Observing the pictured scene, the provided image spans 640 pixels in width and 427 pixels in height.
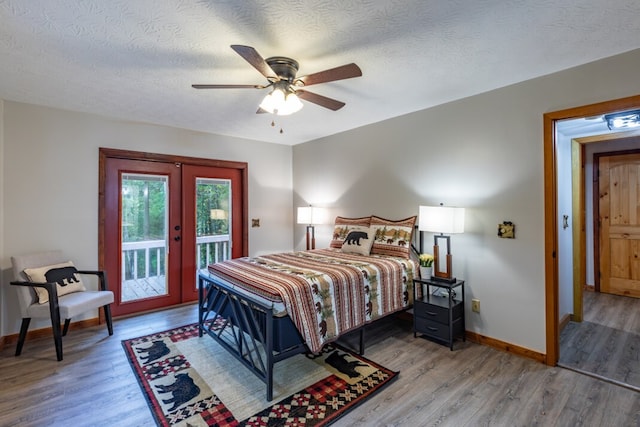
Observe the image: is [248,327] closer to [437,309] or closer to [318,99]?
[437,309]

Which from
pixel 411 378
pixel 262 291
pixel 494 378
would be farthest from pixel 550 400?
pixel 262 291

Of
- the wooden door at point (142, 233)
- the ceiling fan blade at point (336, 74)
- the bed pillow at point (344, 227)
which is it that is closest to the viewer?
the ceiling fan blade at point (336, 74)

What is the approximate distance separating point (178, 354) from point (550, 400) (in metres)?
3.00

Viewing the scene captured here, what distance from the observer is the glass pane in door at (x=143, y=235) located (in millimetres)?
3902

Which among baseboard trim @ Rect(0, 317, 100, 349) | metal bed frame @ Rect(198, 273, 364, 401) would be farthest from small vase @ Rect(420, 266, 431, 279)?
A: baseboard trim @ Rect(0, 317, 100, 349)

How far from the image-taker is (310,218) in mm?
4664

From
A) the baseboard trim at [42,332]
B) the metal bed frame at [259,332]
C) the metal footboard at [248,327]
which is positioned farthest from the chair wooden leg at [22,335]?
the metal bed frame at [259,332]

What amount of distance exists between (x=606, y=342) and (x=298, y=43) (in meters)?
3.95

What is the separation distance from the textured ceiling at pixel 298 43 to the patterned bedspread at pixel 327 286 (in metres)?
A: 1.71

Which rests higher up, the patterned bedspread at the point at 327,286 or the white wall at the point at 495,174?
the white wall at the point at 495,174

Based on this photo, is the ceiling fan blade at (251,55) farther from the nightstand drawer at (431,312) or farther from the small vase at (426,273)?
the nightstand drawer at (431,312)

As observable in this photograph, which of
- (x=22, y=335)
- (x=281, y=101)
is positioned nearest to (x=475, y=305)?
(x=281, y=101)

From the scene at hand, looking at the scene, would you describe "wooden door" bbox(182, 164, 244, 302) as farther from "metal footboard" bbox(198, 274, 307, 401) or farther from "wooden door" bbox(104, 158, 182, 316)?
"metal footboard" bbox(198, 274, 307, 401)

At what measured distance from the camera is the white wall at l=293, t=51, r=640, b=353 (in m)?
2.57
